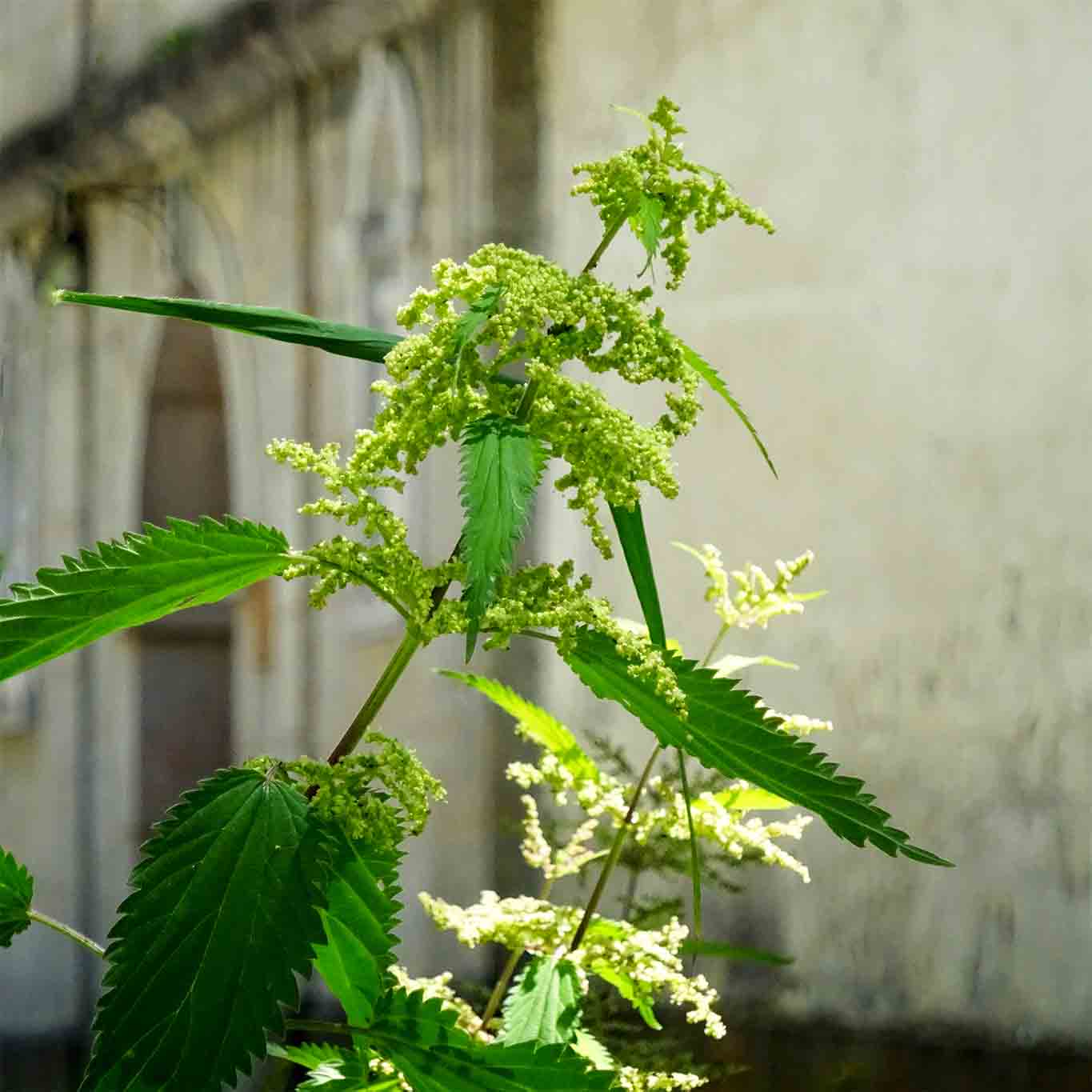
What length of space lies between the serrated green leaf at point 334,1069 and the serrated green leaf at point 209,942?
5.6 inches

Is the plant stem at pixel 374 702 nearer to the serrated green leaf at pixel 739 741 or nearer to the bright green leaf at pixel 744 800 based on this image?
the serrated green leaf at pixel 739 741

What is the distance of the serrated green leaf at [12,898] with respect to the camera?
23.7 inches

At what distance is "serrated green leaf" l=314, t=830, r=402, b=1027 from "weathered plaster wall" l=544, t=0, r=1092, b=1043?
964 millimetres

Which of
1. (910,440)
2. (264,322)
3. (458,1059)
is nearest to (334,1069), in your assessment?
(458,1059)

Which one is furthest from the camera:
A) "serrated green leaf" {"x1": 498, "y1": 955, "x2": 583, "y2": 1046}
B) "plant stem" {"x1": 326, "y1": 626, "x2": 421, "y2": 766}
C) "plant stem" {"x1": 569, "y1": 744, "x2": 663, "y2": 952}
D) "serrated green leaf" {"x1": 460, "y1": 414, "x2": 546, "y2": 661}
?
"plant stem" {"x1": 569, "y1": 744, "x2": 663, "y2": 952}

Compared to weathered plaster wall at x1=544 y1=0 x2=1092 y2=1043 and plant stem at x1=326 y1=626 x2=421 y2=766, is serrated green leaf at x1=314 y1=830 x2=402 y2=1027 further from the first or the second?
weathered plaster wall at x1=544 y1=0 x2=1092 y2=1043

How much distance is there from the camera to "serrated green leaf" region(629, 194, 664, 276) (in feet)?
1.60

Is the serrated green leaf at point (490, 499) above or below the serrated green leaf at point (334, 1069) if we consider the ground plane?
above

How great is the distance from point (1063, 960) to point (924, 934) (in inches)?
5.8

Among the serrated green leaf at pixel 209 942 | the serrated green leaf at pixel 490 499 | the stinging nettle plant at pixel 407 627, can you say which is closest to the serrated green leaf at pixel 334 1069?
the stinging nettle plant at pixel 407 627

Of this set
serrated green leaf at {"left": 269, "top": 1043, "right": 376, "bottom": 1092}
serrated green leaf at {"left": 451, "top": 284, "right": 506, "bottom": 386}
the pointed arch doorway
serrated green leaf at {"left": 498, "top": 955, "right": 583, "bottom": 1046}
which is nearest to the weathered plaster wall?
the pointed arch doorway

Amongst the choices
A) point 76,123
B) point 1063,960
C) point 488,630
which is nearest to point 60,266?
point 76,123

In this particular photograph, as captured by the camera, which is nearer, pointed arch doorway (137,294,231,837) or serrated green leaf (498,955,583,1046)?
serrated green leaf (498,955,583,1046)

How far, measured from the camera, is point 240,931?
455 millimetres
